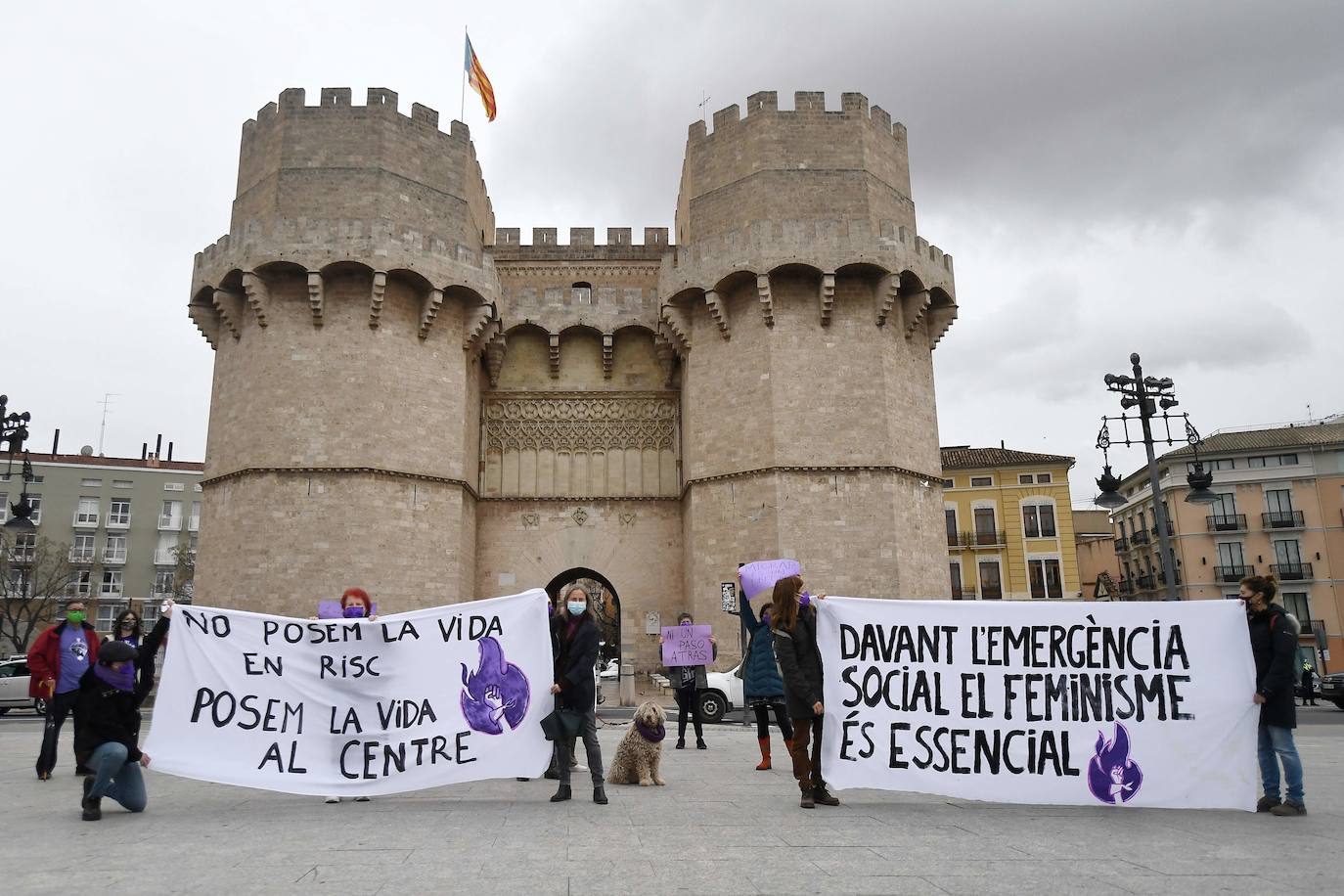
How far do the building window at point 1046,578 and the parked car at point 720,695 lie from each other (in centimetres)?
2527

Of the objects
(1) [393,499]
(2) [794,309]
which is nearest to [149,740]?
(1) [393,499]

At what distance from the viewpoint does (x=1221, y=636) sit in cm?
698

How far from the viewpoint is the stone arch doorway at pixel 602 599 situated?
24016mm

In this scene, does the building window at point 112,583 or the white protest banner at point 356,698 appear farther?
the building window at point 112,583

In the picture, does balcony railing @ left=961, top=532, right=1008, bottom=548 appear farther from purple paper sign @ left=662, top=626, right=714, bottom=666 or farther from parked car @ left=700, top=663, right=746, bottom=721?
purple paper sign @ left=662, top=626, right=714, bottom=666

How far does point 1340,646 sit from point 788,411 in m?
A: 31.3

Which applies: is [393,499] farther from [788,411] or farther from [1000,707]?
[1000,707]

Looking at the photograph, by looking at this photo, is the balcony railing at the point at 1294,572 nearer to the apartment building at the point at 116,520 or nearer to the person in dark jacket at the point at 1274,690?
the person in dark jacket at the point at 1274,690

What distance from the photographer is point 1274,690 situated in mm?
6566

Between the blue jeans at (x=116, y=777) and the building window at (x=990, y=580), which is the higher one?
the building window at (x=990, y=580)

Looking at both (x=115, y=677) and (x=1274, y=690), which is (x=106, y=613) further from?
(x=1274, y=690)

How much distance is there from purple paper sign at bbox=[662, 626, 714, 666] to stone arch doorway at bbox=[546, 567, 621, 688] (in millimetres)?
1099

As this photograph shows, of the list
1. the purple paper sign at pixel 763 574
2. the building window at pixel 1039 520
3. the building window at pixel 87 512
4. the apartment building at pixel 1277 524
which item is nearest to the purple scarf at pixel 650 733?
the purple paper sign at pixel 763 574

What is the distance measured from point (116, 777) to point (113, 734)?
32 cm
